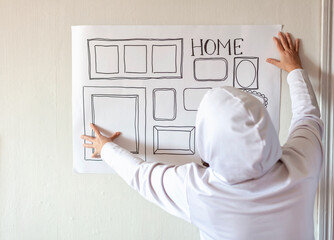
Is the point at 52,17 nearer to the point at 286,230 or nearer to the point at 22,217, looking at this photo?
the point at 22,217

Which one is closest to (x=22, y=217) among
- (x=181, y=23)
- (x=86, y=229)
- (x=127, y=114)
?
(x=86, y=229)

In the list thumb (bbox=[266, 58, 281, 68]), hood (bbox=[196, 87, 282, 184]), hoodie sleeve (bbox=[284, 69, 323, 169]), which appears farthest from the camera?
thumb (bbox=[266, 58, 281, 68])

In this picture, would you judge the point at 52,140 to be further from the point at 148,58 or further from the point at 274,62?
the point at 274,62

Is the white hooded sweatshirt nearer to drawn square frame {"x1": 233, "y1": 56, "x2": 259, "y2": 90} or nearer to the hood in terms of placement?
the hood

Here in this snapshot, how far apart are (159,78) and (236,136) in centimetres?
48

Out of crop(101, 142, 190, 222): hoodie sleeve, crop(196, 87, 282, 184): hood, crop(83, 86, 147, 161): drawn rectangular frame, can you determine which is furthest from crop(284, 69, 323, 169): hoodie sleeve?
crop(83, 86, 147, 161): drawn rectangular frame

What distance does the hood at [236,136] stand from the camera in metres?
0.59

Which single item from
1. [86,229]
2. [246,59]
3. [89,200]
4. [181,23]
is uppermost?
[181,23]

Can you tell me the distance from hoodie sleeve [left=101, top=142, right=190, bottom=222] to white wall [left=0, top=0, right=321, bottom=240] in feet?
0.86

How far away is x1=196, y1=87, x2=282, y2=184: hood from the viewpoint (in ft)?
1.93

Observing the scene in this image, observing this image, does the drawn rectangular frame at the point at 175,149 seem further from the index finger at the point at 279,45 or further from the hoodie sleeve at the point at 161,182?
the index finger at the point at 279,45

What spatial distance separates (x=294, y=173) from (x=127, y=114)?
1.84 feet

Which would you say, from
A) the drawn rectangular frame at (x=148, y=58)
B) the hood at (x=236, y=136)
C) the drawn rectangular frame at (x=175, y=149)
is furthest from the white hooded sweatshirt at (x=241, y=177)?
the drawn rectangular frame at (x=148, y=58)

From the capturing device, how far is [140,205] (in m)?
1.05
